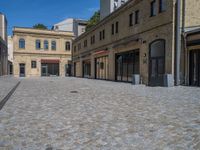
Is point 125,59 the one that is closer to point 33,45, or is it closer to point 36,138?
point 36,138

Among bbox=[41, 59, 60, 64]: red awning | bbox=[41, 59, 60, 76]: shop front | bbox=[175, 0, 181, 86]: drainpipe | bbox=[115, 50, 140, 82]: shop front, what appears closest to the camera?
bbox=[175, 0, 181, 86]: drainpipe

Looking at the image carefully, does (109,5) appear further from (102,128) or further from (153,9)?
(102,128)

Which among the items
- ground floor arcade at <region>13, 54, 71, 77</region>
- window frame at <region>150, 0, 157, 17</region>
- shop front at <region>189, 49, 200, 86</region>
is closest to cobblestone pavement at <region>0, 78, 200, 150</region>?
shop front at <region>189, 49, 200, 86</region>

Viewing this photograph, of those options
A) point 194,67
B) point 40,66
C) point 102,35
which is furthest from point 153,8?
point 40,66

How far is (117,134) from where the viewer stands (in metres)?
5.01

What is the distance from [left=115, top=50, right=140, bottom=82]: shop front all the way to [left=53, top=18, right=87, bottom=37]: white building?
30.8 metres

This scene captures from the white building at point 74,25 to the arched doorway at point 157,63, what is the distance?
37618 millimetres

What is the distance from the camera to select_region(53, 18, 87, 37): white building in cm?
5481

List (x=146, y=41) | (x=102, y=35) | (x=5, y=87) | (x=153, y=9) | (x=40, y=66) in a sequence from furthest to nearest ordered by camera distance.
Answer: (x=40, y=66) < (x=102, y=35) < (x=146, y=41) < (x=153, y=9) < (x=5, y=87)

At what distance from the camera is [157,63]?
1811 centimetres

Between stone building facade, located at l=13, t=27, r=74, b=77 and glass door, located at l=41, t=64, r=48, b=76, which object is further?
glass door, located at l=41, t=64, r=48, b=76

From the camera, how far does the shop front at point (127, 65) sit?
71.2 feet

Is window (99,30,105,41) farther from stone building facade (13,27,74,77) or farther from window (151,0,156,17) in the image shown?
stone building facade (13,27,74,77)

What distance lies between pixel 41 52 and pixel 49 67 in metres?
3.35
